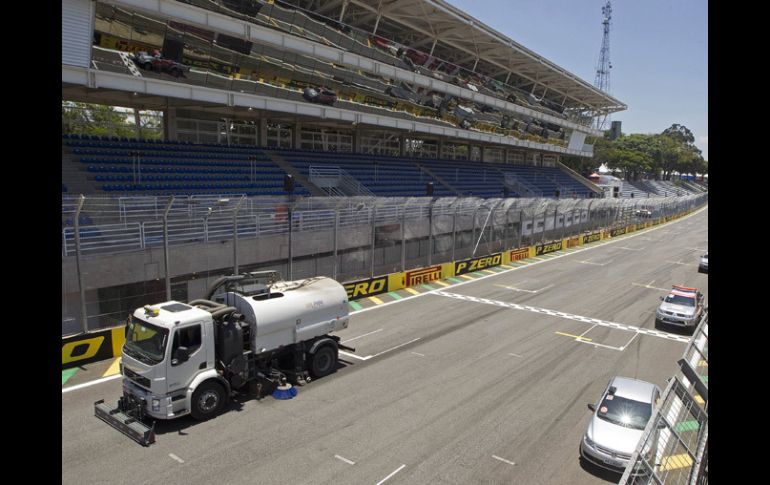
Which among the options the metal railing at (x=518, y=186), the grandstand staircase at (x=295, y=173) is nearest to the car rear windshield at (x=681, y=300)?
the grandstand staircase at (x=295, y=173)

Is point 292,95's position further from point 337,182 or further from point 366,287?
point 366,287

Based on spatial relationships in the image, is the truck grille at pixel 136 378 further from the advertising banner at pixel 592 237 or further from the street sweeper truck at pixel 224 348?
the advertising banner at pixel 592 237

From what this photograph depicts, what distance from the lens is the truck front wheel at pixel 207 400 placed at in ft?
34.1

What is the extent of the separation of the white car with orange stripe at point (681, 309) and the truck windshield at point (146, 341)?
17.5m

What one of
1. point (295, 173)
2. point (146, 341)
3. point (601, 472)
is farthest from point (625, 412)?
point (295, 173)

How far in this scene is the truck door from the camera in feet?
32.6

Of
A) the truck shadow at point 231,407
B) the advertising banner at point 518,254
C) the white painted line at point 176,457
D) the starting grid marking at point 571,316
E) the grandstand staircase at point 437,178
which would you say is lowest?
the white painted line at point 176,457

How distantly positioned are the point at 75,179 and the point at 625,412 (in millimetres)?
21748

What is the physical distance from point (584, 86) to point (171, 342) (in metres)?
68.6

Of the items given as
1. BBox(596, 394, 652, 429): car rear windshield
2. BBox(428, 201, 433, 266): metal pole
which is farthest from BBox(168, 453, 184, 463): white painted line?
BBox(428, 201, 433, 266): metal pole

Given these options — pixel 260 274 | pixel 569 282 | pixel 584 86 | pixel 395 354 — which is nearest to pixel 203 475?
pixel 260 274

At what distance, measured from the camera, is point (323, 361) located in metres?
13.0

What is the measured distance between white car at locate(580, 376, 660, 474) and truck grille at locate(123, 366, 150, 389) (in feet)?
28.7

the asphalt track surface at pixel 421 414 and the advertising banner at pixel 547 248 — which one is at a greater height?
the advertising banner at pixel 547 248
